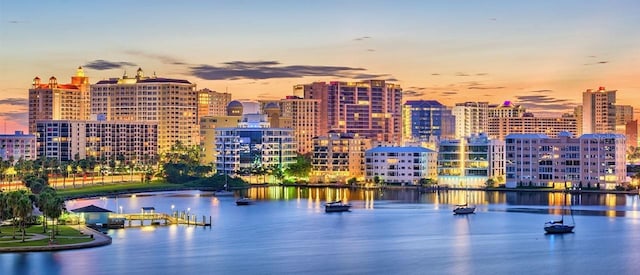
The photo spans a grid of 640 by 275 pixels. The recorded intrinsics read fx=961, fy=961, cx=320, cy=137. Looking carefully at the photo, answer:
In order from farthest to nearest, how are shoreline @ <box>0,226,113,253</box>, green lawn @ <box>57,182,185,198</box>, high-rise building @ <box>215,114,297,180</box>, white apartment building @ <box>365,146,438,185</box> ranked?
high-rise building @ <box>215,114,297,180</box> < white apartment building @ <box>365,146,438,185</box> < green lawn @ <box>57,182,185,198</box> < shoreline @ <box>0,226,113,253</box>

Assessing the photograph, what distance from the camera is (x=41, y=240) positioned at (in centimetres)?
4188

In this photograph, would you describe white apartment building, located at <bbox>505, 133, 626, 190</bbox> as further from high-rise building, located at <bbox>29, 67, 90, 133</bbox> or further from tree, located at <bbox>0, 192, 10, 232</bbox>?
high-rise building, located at <bbox>29, 67, 90, 133</bbox>

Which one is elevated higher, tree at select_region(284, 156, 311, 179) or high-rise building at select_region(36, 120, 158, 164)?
high-rise building at select_region(36, 120, 158, 164)

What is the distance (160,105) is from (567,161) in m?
69.2

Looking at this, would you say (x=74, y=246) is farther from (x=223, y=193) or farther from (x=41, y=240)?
(x=223, y=193)

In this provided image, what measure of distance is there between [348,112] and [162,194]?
230 feet

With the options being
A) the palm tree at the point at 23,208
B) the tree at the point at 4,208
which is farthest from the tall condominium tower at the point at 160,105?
the palm tree at the point at 23,208

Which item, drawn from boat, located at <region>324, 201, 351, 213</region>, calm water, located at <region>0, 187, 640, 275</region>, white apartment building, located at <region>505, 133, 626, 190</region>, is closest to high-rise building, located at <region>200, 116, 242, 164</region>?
white apartment building, located at <region>505, 133, 626, 190</region>

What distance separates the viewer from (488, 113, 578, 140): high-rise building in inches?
7200

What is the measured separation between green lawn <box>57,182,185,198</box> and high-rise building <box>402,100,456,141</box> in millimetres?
85939

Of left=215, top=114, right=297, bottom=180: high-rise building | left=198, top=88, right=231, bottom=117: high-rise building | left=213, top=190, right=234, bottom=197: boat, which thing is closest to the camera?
left=213, top=190, right=234, bottom=197: boat

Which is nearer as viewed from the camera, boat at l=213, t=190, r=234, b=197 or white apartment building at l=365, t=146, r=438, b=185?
boat at l=213, t=190, r=234, b=197

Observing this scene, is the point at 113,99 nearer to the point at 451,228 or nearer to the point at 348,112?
the point at 348,112

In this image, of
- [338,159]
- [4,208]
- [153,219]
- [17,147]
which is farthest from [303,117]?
[4,208]
